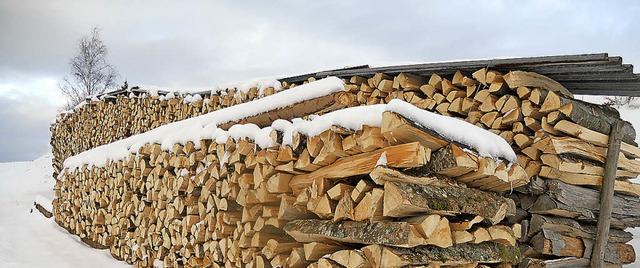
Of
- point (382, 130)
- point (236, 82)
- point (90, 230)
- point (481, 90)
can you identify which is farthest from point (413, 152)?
point (90, 230)

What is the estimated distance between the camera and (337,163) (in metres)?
2.73

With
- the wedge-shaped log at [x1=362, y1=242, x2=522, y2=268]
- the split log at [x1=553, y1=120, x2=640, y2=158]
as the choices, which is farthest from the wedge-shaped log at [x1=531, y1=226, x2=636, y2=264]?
the wedge-shaped log at [x1=362, y1=242, x2=522, y2=268]

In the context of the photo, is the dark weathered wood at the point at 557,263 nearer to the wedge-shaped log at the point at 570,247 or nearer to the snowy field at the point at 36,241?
the wedge-shaped log at the point at 570,247

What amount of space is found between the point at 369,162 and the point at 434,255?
571mm

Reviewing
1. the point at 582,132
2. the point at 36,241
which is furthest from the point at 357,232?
the point at 36,241

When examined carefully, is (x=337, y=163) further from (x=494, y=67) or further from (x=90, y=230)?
(x=90, y=230)

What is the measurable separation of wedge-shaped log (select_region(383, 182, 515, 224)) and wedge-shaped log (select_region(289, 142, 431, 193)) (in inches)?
5.2

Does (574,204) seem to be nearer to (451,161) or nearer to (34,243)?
(451,161)

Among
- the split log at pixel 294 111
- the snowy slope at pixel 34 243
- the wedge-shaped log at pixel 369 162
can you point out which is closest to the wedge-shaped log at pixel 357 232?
the wedge-shaped log at pixel 369 162

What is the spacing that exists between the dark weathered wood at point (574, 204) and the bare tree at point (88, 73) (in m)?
17.8

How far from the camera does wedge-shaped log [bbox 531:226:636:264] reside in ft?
11.5

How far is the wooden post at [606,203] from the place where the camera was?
378 cm

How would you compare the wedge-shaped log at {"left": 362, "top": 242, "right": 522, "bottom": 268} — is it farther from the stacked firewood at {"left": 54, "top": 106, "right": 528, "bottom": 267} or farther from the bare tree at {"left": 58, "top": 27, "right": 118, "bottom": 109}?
the bare tree at {"left": 58, "top": 27, "right": 118, "bottom": 109}

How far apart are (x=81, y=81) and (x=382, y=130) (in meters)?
18.5
